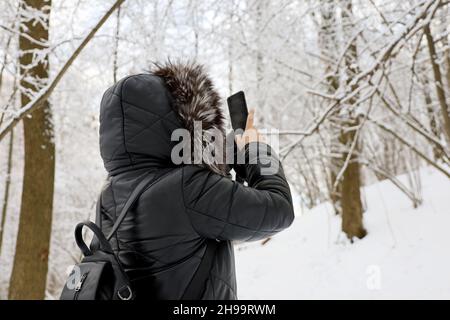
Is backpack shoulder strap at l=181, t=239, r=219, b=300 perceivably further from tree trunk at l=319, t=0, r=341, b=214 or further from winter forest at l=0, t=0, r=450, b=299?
tree trunk at l=319, t=0, r=341, b=214

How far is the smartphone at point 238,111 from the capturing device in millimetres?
1612

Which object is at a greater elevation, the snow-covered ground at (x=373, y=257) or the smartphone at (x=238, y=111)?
the smartphone at (x=238, y=111)

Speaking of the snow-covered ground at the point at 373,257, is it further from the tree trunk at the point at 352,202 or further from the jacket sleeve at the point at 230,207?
the jacket sleeve at the point at 230,207

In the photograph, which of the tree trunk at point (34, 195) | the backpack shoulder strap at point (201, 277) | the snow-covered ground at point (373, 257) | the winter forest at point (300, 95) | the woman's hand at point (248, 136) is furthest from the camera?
the snow-covered ground at point (373, 257)

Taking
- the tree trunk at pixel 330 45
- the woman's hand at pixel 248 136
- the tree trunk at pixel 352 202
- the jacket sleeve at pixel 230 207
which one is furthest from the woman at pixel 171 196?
the tree trunk at pixel 352 202


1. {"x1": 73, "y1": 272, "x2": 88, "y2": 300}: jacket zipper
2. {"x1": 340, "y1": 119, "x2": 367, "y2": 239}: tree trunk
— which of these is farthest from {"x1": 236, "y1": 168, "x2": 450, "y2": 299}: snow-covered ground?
{"x1": 73, "y1": 272, "x2": 88, "y2": 300}: jacket zipper

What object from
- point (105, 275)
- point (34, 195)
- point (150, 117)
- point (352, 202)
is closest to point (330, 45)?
point (352, 202)

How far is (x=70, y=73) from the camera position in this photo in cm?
684

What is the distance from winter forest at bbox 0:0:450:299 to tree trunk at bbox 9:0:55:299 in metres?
0.01

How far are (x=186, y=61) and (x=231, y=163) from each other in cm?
44

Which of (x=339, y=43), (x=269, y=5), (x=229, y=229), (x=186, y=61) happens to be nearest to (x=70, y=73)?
(x=269, y=5)

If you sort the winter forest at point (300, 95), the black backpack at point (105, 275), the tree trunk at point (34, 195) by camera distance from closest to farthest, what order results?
the black backpack at point (105, 275), the winter forest at point (300, 95), the tree trunk at point (34, 195)

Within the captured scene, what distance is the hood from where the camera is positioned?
1335mm
